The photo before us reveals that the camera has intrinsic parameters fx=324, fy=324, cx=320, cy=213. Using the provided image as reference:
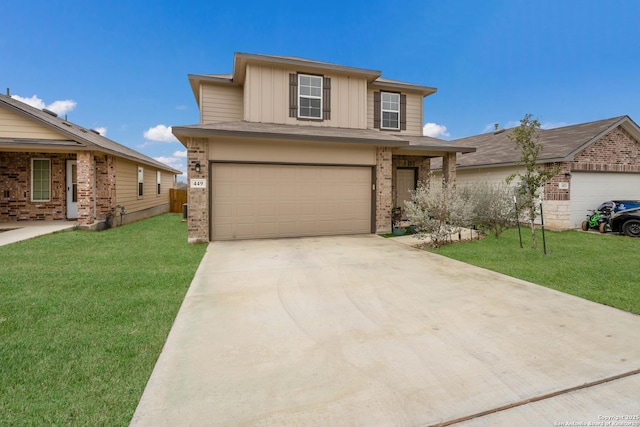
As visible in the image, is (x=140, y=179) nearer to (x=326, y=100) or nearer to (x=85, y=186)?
(x=85, y=186)

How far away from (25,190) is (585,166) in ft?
74.0

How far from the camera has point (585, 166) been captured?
43.2 feet

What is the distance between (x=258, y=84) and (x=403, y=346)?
34.3ft

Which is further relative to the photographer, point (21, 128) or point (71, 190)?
point (71, 190)

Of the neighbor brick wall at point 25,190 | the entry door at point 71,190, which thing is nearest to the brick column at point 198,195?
the entry door at point 71,190

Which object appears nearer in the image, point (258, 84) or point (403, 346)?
point (403, 346)

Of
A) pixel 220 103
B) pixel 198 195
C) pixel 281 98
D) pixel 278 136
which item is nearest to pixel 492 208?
pixel 278 136

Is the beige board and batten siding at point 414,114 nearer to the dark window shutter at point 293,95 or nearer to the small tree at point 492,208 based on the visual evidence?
the small tree at point 492,208

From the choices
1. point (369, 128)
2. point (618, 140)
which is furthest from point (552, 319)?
point (618, 140)

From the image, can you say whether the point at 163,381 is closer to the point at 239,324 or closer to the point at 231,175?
the point at 239,324

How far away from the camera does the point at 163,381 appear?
270cm

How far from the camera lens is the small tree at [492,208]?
10.0m

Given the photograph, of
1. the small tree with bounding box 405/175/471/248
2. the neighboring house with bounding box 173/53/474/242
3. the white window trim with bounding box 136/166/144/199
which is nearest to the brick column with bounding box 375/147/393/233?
the neighboring house with bounding box 173/53/474/242

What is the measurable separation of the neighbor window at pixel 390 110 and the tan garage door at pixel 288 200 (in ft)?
11.9
